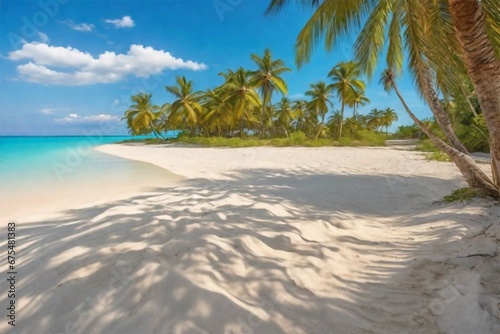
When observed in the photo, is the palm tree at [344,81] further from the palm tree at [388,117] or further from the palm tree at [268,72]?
the palm tree at [388,117]

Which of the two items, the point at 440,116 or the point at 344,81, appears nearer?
the point at 440,116

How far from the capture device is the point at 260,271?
7.57 feet

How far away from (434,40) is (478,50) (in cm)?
269

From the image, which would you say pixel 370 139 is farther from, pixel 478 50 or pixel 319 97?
pixel 478 50

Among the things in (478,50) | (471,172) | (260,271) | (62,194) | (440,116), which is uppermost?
(478,50)

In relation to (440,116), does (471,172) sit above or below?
below

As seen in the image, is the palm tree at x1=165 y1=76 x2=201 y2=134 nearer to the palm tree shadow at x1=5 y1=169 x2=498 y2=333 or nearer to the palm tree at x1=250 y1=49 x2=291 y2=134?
the palm tree at x1=250 y1=49 x2=291 y2=134

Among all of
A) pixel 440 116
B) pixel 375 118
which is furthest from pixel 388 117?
pixel 440 116

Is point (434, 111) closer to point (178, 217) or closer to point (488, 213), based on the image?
point (488, 213)

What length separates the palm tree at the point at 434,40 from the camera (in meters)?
2.14

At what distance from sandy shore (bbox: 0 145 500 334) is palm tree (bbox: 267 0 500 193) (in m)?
1.38

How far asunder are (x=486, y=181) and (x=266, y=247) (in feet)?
12.4

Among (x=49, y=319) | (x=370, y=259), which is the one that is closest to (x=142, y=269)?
(x=49, y=319)

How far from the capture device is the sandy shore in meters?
1.70
